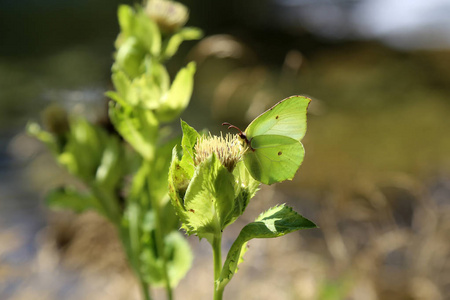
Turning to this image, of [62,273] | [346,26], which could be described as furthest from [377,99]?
[62,273]

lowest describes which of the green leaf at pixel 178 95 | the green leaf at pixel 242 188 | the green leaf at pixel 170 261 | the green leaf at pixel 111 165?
the green leaf at pixel 170 261

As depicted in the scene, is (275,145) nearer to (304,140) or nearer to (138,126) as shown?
(138,126)

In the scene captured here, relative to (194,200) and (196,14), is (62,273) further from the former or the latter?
(196,14)

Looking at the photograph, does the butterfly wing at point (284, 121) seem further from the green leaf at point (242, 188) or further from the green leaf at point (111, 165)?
the green leaf at point (111, 165)

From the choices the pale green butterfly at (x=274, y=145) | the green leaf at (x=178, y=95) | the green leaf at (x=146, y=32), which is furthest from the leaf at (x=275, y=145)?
the green leaf at (x=146, y=32)

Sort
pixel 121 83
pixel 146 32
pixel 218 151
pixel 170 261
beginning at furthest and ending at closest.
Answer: pixel 170 261 → pixel 146 32 → pixel 121 83 → pixel 218 151

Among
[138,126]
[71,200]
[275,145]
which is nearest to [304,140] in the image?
[71,200]

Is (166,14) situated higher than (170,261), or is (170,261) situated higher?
(166,14)
